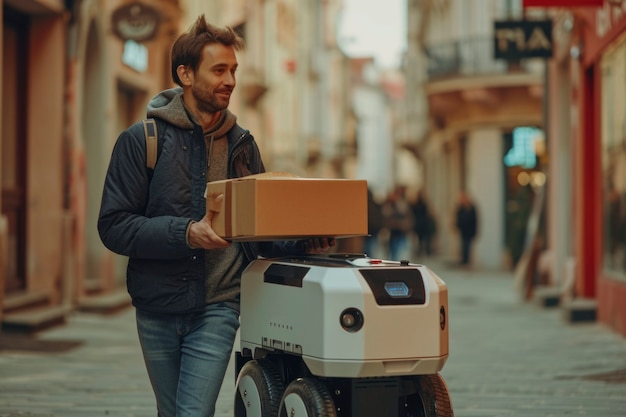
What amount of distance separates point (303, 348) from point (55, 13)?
11.7m

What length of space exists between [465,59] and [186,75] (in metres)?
28.6

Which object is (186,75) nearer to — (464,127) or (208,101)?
(208,101)

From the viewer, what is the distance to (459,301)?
64.4 ft

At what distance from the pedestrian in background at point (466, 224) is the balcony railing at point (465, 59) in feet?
11.2

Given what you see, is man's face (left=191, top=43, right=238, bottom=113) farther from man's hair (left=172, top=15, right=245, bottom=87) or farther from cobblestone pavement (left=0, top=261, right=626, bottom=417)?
cobblestone pavement (left=0, top=261, right=626, bottom=417)

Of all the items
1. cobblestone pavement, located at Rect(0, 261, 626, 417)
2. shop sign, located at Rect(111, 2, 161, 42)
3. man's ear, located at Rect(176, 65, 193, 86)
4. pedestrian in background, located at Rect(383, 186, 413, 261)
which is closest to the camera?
man's ear, located at Rect(176, 65, 193, 86)

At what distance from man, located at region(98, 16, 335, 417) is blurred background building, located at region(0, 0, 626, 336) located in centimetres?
174

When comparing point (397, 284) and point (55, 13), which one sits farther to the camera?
point (55, 13)

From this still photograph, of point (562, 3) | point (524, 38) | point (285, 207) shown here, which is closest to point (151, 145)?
point (285, 207)

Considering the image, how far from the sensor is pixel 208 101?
183 inches

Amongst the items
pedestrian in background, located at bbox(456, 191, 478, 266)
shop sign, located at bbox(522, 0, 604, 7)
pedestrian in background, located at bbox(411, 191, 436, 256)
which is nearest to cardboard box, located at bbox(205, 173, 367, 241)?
shop sign, located at bbox(522, 0, 604, 7)

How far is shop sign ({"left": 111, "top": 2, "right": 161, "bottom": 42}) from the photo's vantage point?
16734 millimetres

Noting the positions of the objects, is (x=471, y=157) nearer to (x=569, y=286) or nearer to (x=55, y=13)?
(x=569, y=286)

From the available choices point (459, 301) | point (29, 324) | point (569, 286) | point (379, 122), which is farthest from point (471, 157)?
point (379, 122)
